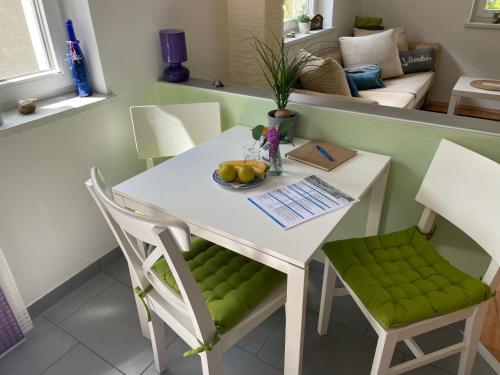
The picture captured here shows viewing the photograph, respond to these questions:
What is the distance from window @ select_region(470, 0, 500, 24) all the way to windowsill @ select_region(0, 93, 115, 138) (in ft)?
12.5

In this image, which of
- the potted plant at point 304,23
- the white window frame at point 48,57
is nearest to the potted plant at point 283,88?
the white window frame at point 48,57

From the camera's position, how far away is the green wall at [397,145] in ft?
4.66

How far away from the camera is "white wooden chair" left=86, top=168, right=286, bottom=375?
0.85 metres

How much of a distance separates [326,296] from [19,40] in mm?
1640

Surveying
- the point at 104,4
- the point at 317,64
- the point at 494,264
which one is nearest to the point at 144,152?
the point at 104,4

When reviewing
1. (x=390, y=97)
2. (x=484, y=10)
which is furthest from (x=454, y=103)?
(x=484, y=10)

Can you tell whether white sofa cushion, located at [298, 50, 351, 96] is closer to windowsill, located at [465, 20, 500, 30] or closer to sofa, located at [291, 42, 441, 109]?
sofa, located at [291, 42, 441, 109]

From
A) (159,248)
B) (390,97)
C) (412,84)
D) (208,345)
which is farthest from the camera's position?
(412,84)

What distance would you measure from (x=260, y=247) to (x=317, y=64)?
5.69 ft

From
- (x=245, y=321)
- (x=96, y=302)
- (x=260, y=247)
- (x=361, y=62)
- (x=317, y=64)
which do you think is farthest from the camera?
(x=361, y=62)

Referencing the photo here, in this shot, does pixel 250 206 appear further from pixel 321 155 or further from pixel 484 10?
pixel 484 10

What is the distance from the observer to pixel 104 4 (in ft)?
5.41

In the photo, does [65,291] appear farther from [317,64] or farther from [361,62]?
[361,62]

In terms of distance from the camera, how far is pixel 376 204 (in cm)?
163
